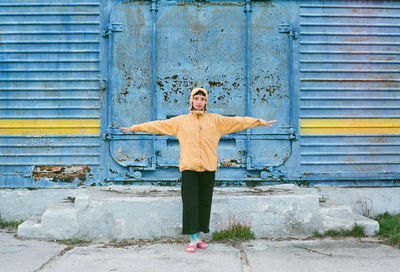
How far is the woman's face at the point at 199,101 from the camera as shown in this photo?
3.74 metres

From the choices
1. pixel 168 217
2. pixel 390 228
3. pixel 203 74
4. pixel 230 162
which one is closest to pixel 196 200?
pixel 168 217

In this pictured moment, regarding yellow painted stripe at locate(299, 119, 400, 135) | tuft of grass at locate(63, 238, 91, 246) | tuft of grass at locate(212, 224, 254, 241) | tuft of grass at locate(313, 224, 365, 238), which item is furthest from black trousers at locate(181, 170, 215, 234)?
yellow painted stripe at locate(299, 119, 400, 135)

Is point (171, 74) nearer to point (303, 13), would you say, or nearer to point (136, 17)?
point (136, 17)

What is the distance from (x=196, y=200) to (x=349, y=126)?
256cm

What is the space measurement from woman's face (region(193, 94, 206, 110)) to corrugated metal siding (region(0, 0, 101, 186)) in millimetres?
1789

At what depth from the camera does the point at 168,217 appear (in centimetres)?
417

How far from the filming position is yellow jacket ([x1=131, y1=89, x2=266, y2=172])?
368cm

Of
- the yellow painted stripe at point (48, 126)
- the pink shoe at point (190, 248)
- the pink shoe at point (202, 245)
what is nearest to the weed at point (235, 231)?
the pink shoe at point (202, 245)

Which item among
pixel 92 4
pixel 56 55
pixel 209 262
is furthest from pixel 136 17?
pixel 209 262

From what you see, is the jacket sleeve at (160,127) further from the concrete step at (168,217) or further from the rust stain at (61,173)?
the rust stain at (61,173)

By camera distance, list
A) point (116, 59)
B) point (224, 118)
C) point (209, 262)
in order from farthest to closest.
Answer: point (116, 59)
point (224, 118)
point (209, 262)

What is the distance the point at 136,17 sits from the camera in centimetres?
504

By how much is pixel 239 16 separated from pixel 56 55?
247 centimetres

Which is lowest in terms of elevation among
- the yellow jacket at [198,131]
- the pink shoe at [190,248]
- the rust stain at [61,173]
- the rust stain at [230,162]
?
the pink shoe at [190,248]
